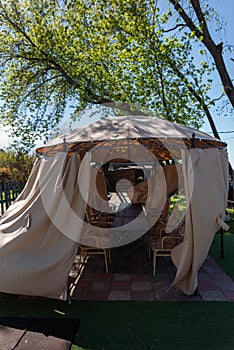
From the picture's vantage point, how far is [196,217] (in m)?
3.86

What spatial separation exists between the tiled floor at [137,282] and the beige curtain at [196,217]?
33cm

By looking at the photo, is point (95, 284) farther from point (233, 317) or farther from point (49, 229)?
point (233, 317)

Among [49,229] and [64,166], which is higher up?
[64,166]

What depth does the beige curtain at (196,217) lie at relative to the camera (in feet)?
12.6

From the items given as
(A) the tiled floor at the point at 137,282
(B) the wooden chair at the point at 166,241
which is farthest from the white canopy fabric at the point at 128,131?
(A) the tiled floor at the point at 137,282

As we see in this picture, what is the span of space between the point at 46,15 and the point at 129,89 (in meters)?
4.56

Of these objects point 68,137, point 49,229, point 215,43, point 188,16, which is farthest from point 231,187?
point 49,229

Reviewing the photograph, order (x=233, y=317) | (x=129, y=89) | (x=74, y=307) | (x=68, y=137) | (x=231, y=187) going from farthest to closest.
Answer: (x=231, y=187) → (x=129, y=89) → (x=68, y=137) → (x=74, y=307) → (x=233, y=317)

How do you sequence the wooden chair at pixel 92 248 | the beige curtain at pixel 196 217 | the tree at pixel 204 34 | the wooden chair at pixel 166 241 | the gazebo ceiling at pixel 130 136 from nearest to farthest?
the beige curtain at pixel 196 217, the gazebo ceiling at pixel 130 136, the wooden chair at pixel 166 241, the wooden chair at pixel 92 248, the tree at pixel 204 34

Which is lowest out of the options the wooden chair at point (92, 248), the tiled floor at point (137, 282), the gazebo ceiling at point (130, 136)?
the tiled floor at point (137, 282)

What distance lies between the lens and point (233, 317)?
3.32m

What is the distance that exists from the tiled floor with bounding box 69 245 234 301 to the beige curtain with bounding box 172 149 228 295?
33 cm

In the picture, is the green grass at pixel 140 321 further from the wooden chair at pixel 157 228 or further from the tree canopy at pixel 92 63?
the tree canopy at pixel 92 63

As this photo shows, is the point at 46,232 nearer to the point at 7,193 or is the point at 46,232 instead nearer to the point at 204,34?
the point at 7,193
